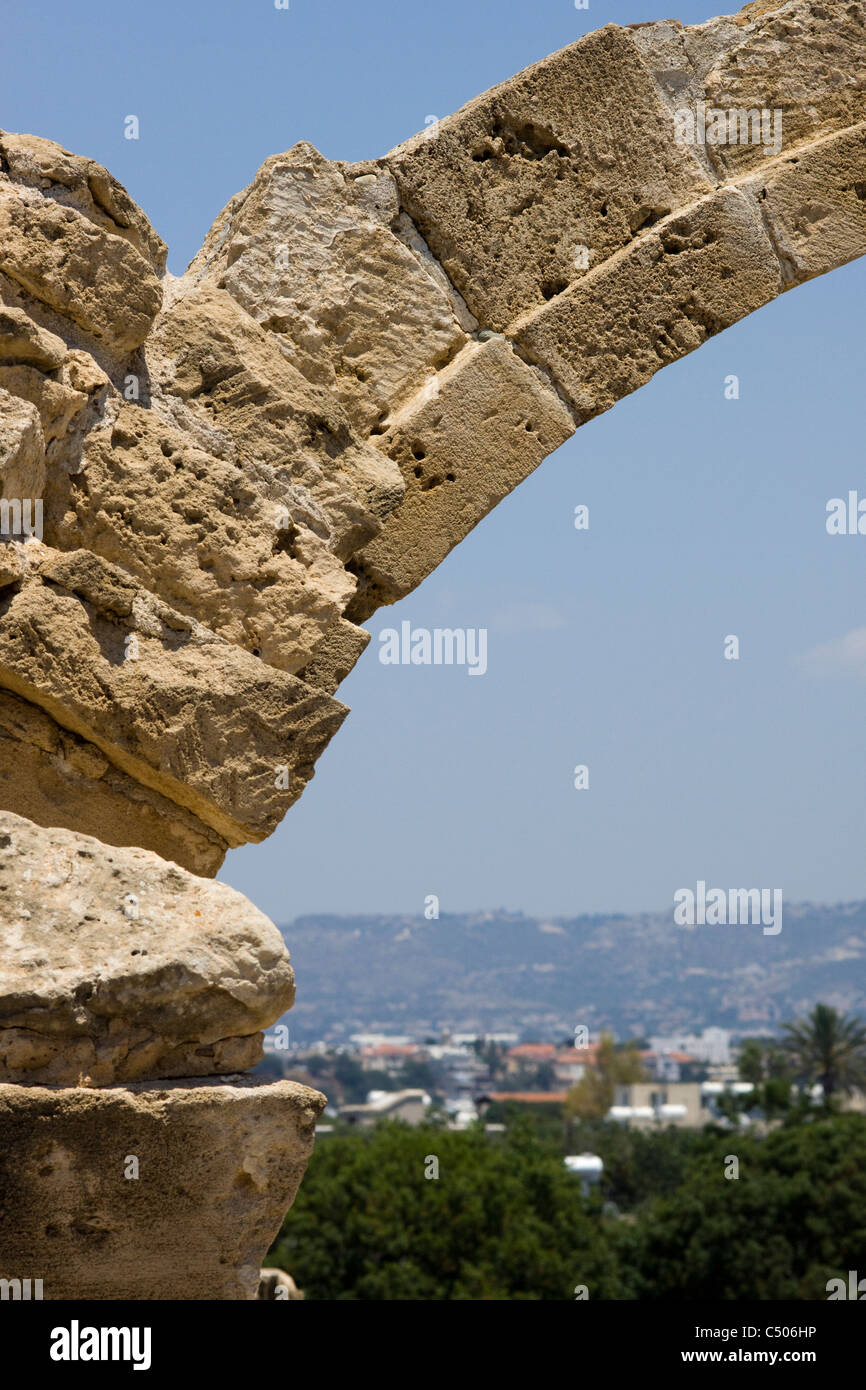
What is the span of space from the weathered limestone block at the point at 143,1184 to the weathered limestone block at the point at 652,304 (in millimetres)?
2474

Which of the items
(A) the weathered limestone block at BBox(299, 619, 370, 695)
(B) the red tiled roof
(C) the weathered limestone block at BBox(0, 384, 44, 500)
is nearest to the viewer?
(C) the weathered limestone block at BBox(0, 384, 44, 500)

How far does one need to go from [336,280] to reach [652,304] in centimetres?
95

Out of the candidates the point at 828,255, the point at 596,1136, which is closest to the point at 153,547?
the point at 828,255

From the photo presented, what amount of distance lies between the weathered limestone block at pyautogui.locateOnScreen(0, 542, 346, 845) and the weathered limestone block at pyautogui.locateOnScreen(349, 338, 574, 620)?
58 cm

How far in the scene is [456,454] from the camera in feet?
14.0

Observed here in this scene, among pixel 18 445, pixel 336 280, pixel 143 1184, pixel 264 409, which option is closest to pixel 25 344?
pixel 18 445

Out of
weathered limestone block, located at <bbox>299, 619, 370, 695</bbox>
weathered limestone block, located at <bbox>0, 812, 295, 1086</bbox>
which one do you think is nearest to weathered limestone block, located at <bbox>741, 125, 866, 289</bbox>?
weathered limestone block, located at <bbox>299, 619, 370, 695</bbox>

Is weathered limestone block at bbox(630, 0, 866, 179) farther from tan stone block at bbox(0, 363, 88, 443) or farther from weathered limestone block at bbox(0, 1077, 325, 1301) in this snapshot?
weathered limestone block at bbox(0, 1077, 325, 1301)

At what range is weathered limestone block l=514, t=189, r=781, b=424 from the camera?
439 centimetres

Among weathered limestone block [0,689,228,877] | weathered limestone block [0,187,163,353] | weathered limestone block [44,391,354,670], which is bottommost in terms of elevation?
weathered limestone block [0,689,228,877]

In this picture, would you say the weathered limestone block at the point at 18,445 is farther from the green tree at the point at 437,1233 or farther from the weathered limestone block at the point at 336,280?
the green tree at the point at 437,1233

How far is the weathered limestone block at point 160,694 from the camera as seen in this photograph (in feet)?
10.9

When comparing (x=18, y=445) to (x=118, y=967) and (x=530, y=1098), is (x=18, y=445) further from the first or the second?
(x=530, y=1098)
